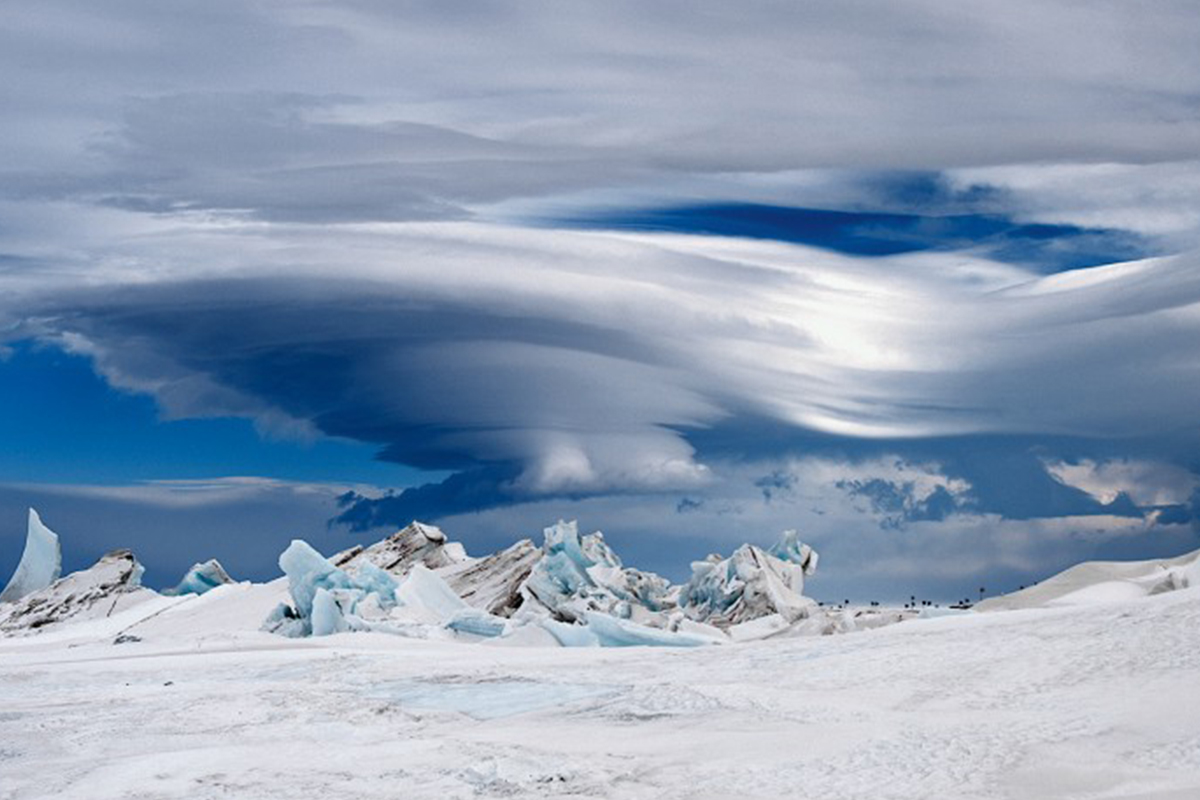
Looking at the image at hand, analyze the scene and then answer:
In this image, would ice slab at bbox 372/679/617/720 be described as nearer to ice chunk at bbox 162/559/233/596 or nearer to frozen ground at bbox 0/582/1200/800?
frozen ground at bbox 0/582/1200/800

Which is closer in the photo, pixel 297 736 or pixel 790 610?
pixel 297 736

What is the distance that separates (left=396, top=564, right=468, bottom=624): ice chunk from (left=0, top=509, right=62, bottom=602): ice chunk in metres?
17.3

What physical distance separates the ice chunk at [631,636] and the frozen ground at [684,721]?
276cm

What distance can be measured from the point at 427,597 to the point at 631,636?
25.1 ft

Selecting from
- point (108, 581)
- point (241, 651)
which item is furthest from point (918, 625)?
point (108, 581)

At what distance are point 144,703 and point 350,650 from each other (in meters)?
4.66

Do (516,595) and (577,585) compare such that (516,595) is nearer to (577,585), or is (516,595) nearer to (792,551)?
(577,585)

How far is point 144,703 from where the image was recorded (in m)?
14.1

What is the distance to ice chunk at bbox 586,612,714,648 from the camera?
19312mm

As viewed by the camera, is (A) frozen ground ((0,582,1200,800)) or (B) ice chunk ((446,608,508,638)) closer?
(A) frozen ground ((0,582,1200,800))

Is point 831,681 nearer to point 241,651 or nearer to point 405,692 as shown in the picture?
point 405,692

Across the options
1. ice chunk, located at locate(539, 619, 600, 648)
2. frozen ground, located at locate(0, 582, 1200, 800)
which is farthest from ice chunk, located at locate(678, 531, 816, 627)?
frozen ground, located at locate(0, 582, 1200, 800)

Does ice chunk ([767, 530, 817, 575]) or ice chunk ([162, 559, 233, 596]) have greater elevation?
ice chunk ([767, 530, 817, 575])

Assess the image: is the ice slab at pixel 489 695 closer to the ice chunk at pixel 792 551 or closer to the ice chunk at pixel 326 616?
the ice chunk at pixel 326 616
